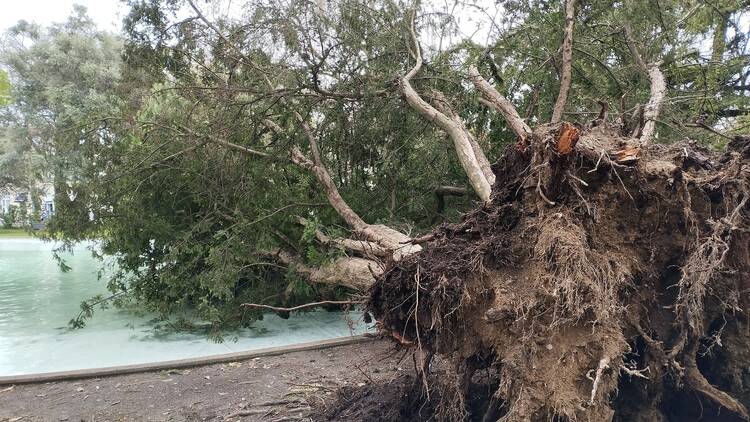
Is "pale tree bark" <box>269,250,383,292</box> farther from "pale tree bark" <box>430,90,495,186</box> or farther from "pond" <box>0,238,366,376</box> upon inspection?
"pale tree bark" <box>430,90,495,186</box>

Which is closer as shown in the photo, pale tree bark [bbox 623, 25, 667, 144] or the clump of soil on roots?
the clump of soil on roots

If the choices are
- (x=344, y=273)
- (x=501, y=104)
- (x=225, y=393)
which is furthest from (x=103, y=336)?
(x=501, y=104)

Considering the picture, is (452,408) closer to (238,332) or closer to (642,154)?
(642,154)

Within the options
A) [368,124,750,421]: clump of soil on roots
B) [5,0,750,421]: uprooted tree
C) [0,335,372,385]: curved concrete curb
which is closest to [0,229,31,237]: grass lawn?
[5,0,750,421]: uprooted tree

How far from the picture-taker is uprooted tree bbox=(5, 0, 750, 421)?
2.69 metres

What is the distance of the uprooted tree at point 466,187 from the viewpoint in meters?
2.69

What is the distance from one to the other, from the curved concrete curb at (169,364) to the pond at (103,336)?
1.45ft

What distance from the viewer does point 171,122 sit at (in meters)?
6.18

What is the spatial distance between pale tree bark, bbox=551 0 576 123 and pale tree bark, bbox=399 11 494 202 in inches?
31.4

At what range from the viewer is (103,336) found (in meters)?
6.71

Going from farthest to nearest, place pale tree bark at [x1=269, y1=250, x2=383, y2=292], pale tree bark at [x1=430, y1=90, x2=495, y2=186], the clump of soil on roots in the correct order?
pale tree bark at [x1=269, y1=250, x2=383, y2=292] → pale tree bark at [x1=430, y1=90, x2=495, y2=186] → the clump of soil on roots

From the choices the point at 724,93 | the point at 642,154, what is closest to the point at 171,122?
the point at 642,154

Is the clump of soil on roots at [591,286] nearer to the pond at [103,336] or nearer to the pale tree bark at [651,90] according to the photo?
the pale tree bark at [651,90]

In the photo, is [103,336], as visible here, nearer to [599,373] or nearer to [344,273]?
[344,273]
